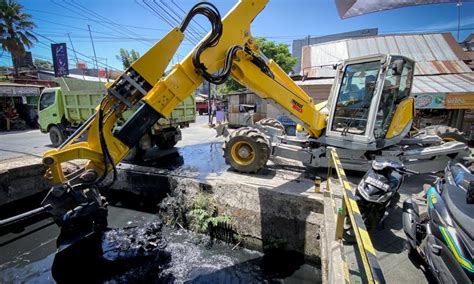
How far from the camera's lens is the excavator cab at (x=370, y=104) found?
4383 mm

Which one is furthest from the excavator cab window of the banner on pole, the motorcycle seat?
the banner on pole

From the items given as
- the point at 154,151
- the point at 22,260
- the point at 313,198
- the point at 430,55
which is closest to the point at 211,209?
the point at 313,198

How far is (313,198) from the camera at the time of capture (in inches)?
154

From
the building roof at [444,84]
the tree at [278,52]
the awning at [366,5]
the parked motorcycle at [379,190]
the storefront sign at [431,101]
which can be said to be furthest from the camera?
the tree at [278,52]

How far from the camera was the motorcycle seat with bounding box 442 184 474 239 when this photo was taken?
1.76 m

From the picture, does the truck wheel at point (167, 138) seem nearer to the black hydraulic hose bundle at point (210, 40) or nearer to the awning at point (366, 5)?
the black hydraulic hose bundle at point (210, 40)

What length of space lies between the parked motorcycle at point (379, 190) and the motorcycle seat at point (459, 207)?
71 centimetres

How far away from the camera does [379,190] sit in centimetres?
301

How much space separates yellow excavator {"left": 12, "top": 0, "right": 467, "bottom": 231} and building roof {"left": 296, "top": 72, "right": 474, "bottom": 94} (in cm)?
555

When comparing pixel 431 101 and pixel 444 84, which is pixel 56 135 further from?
pixel 444 84

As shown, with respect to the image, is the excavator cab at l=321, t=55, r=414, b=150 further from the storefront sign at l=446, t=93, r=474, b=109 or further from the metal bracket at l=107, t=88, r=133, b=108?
the storefront sign at l=446, t=93, r=474, b=109

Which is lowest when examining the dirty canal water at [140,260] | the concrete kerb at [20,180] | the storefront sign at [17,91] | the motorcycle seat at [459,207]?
the dirty canal water at [140,260]

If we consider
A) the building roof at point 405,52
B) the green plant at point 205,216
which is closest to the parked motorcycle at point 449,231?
the green plant at point 205,216

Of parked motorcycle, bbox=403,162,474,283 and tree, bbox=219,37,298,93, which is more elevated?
tree, bbox=219,37,298,93
